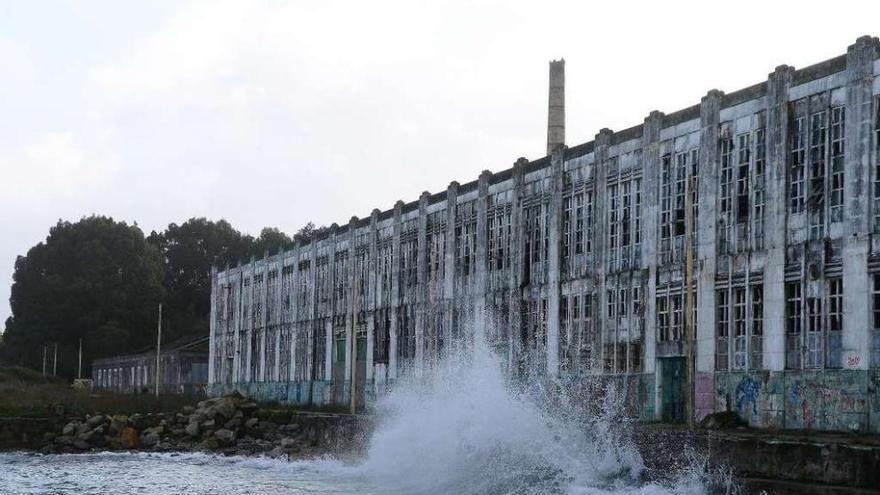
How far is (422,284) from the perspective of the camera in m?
56.2

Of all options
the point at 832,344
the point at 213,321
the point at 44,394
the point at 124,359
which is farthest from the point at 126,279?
the point at 832,344

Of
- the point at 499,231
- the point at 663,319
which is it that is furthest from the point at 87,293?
the point at 663,319

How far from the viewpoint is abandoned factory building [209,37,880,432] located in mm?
32094

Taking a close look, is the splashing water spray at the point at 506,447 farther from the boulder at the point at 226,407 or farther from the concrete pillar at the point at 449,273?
the boulder at the point at 226,407

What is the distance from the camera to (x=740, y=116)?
1439 inches

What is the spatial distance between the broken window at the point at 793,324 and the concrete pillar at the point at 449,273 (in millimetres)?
20502

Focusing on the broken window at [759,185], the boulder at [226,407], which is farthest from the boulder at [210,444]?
the broken window at [759,185]

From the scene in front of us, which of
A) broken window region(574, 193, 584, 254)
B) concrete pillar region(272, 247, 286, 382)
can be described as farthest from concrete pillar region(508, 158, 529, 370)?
concrete pillar region(272, 247, 286, 382)

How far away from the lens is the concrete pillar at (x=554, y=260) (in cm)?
4481

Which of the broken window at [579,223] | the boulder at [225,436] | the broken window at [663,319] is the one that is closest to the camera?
the broken window at [663,319]

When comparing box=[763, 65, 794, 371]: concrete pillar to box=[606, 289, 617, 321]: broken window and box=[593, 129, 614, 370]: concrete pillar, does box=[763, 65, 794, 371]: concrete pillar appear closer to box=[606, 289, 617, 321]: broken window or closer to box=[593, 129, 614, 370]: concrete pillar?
box=[606, 289, 617, 321]: broken window

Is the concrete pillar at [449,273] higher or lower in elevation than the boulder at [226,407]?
higher

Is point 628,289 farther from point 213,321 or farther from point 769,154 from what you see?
point 213,321

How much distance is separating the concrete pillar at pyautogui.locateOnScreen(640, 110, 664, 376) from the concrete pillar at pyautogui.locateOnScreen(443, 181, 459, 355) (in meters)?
13.8
